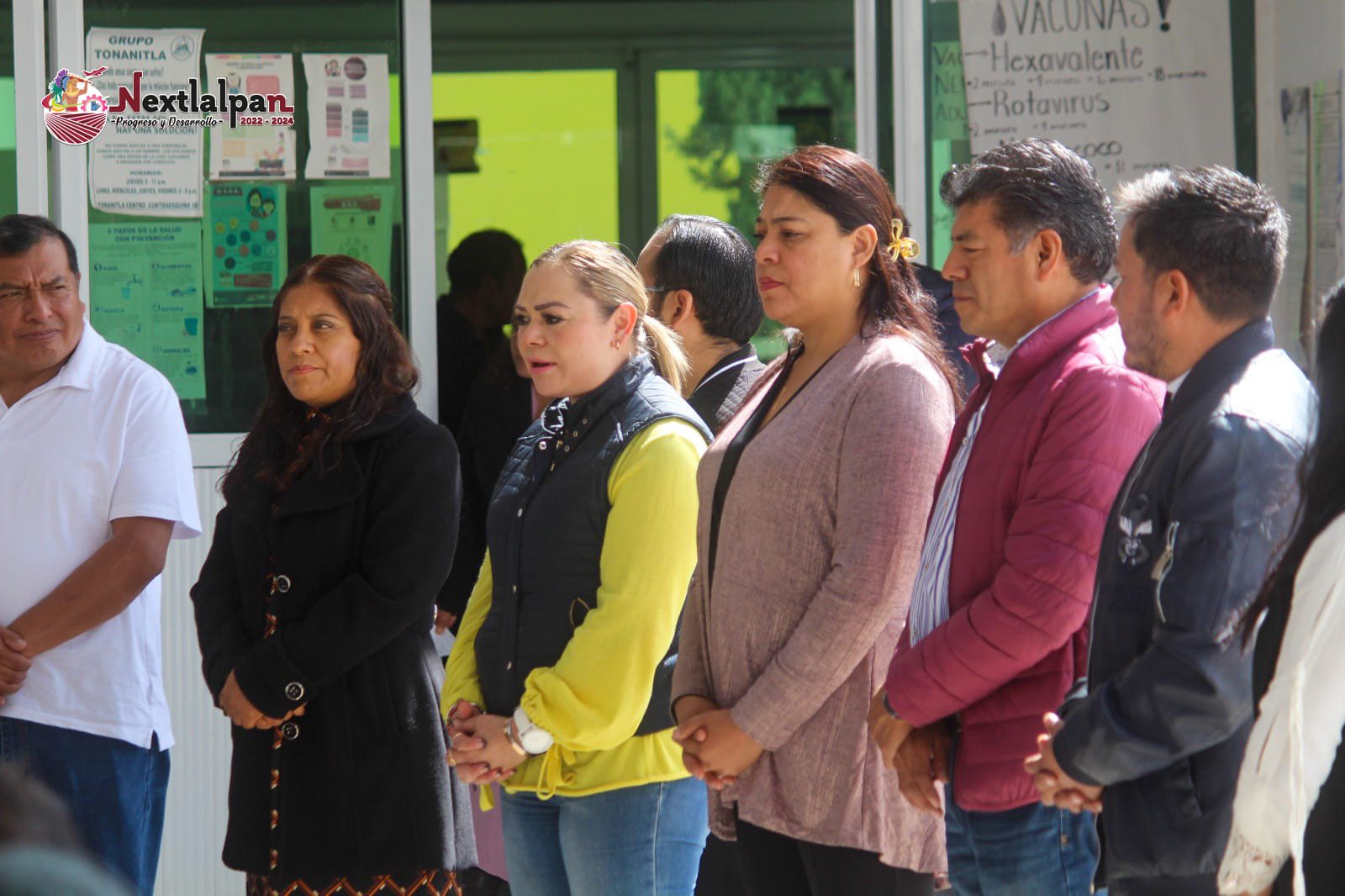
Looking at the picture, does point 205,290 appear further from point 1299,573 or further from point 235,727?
point 1299,573

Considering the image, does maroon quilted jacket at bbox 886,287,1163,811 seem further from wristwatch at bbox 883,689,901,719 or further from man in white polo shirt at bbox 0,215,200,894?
man in white polo shirt at bbox 0,215,200,894

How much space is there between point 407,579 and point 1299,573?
1.92m

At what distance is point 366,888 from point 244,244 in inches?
99.2

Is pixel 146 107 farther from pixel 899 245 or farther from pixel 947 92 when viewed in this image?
pixel 899 245

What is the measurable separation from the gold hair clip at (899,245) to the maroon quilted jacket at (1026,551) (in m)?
0.38

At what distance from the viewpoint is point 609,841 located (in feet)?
10.1

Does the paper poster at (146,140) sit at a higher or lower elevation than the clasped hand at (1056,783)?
higher

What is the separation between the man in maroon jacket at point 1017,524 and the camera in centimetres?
252

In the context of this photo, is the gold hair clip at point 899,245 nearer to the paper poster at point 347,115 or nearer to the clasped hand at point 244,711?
the clasped hand at point 244,711

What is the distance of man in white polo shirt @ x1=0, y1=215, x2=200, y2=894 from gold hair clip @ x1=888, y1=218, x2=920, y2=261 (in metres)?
1.82

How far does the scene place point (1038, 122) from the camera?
16.9 ft

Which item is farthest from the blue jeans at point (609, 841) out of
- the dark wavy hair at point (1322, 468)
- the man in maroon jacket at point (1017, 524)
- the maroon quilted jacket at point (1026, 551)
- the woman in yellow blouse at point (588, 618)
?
the dark wavy hair at point (1322, 468)

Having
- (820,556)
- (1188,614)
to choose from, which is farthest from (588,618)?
(1188,614)

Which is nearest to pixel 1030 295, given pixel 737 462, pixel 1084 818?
pixel 737 462
